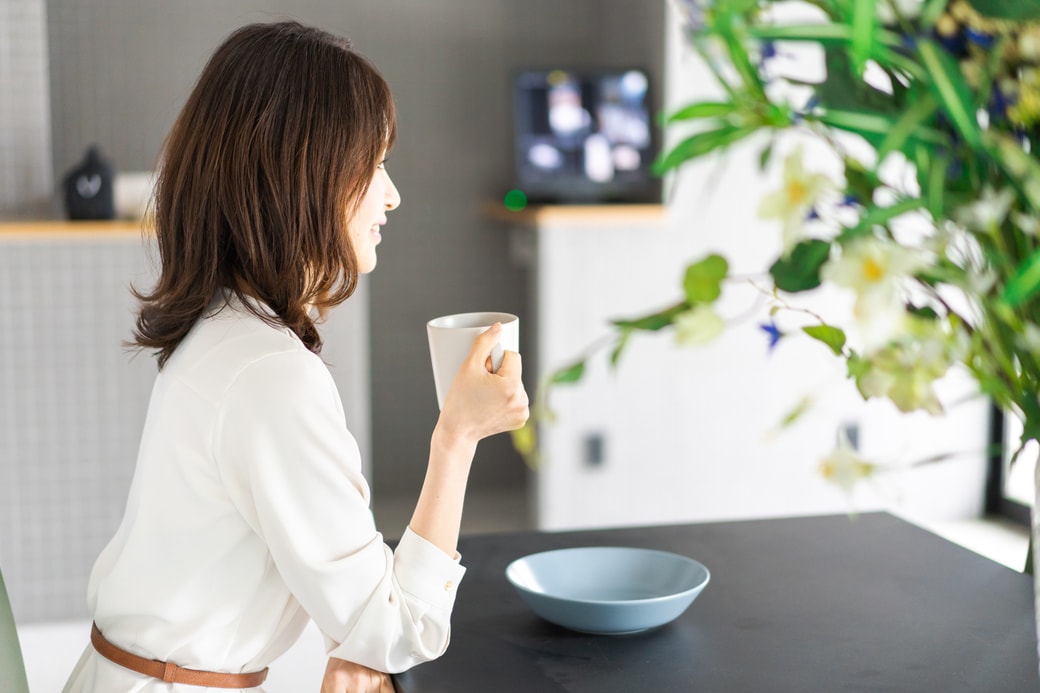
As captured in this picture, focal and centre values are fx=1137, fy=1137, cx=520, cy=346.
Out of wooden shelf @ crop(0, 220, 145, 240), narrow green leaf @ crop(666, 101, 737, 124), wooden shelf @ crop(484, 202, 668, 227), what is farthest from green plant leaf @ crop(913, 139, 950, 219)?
wooden shelf @ crop(484, 202, 668, 227)

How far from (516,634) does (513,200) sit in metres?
2.93

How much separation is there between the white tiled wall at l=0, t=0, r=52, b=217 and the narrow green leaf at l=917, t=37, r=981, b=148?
2.90 meters

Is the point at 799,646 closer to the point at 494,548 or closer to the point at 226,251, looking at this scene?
the point at 494,548

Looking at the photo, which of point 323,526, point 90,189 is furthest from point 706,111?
point 90,189

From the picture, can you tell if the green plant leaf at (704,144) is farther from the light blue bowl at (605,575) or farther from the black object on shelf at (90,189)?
the black object on shelf at (90,189)

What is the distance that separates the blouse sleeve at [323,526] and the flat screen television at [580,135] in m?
2.60

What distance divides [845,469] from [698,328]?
4.6 inches

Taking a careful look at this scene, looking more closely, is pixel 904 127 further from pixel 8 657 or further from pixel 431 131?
pixel 431 131

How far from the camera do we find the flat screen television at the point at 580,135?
3.66 metres

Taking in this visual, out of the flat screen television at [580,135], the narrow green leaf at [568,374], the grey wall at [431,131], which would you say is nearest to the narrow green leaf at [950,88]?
the narrow green leaf at [568,374]

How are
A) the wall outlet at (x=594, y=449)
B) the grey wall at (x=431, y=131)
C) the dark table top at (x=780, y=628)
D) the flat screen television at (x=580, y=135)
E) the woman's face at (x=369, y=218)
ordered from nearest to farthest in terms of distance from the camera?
the dark table top at (x=780, y=628), the woman's face at (x=369, y=218), the wall outlet at (x=594, y=449), the flat screen television at (x=580, y=135), the grey wall at (x=431, y=131)

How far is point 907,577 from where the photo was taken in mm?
1355

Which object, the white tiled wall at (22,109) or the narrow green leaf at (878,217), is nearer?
the narrow green leaf at (878,217)

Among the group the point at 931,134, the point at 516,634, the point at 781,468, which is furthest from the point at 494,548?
the point at 781,468
